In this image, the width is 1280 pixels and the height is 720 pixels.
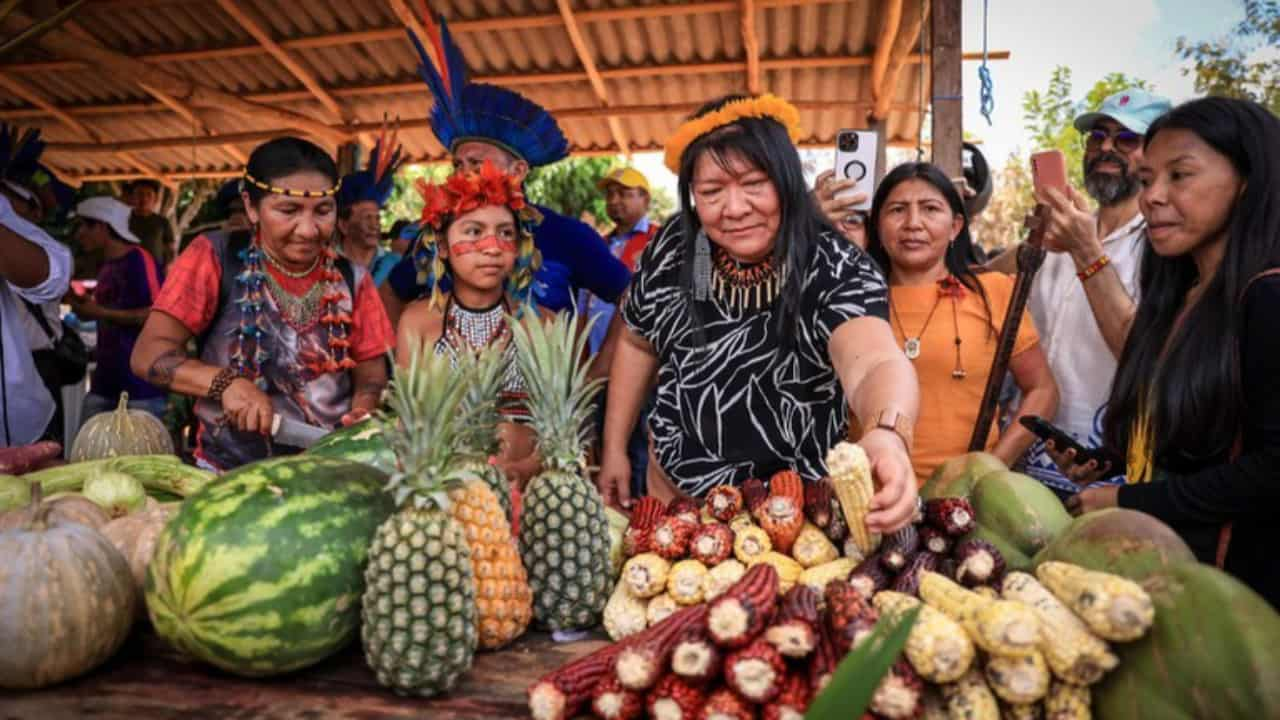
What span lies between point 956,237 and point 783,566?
8.14 ft

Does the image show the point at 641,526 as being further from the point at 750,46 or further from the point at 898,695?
the point at 750,46

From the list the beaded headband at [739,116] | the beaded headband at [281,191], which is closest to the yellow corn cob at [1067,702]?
the beaded headband at [739,116]

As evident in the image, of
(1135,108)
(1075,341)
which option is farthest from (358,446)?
(1135,108)

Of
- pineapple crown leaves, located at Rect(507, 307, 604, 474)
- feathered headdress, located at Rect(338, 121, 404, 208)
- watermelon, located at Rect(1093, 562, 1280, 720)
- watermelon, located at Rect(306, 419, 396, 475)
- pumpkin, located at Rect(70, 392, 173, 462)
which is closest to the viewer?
watermelon, located at Rect(1093, 562, 1280, 720)

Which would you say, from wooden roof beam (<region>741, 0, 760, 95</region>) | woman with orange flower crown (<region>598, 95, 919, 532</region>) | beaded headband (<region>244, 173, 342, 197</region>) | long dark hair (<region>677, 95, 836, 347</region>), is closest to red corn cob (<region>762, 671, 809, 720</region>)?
woman with orange flower crown (<region>598, 95, 919, 532</region>)

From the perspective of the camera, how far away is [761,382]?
2500mm

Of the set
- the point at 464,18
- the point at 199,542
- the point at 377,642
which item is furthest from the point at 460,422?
the point at 464,18

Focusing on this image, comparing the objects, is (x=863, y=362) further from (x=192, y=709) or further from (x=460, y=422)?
(x=192, y=709)

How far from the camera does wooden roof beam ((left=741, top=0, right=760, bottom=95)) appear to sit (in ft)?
23.8

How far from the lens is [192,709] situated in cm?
144

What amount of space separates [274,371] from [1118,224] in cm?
388

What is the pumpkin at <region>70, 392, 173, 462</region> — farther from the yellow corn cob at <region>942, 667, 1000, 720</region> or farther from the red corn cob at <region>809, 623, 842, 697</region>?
the yellow corn cob at <region>942, 667, 1000, 720</region>

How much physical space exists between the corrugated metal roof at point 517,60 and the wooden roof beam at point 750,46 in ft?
0.44

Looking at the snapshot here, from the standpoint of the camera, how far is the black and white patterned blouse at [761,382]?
7.88 ft
